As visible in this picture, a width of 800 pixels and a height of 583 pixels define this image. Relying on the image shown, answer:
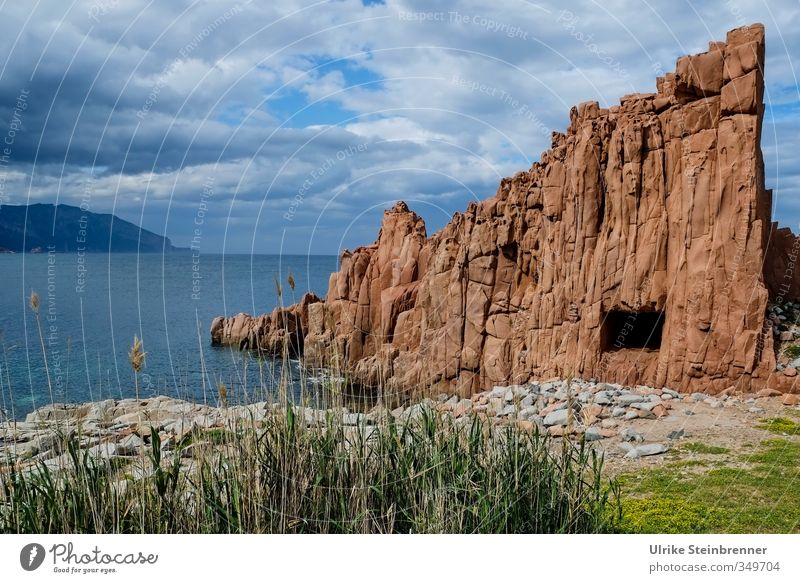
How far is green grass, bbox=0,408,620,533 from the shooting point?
22.3ft

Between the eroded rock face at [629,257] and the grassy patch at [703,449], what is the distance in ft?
16.8

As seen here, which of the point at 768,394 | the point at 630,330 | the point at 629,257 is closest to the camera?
the point at 768,394

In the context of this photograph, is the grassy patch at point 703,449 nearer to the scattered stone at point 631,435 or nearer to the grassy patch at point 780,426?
the scattered stone at point 631,435

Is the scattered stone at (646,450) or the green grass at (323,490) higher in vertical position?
the green grass at (323,490)

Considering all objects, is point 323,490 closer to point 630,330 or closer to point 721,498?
point 721,498

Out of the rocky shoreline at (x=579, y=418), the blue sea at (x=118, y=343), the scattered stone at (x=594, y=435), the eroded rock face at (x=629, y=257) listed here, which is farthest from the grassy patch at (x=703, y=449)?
the blue sea at (x=118, y=343)

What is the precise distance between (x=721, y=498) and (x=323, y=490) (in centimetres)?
720

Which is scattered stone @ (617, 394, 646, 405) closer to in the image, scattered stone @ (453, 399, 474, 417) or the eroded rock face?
the eroded rock face

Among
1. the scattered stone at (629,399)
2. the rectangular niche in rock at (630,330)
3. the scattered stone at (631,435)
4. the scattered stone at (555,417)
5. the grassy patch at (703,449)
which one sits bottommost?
the grassy patch at (703,449)

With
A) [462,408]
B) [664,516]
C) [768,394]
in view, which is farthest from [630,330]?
[462,408]

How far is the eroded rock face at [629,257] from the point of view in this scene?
21.4m

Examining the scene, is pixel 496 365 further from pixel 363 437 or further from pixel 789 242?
pixel 363 437

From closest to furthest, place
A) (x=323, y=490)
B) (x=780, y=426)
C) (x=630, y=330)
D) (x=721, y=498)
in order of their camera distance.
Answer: (x=323, y=490) → (x=721, y=498) → (x=780, y=426) → (x=630, y=330)

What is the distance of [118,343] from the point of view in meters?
37.9
